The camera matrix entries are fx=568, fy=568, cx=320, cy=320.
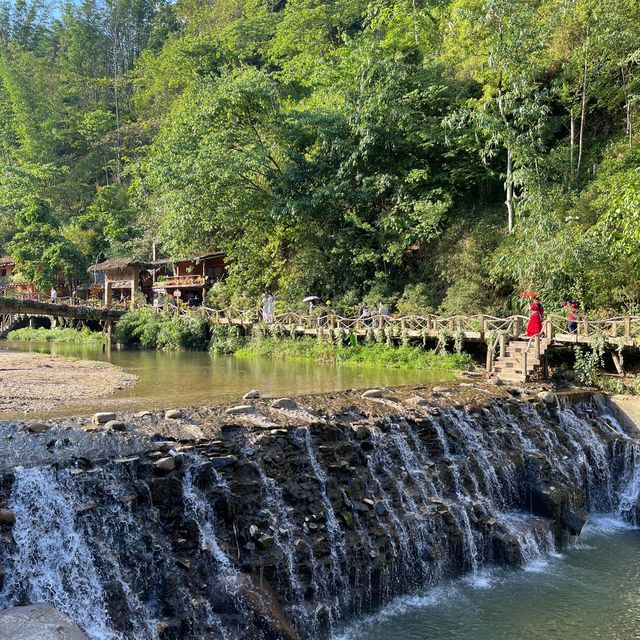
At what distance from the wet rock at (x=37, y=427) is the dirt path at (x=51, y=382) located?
7.38ft

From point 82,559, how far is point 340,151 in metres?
23.1

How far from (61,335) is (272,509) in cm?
3187

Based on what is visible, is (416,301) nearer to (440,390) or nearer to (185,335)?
(440,390)

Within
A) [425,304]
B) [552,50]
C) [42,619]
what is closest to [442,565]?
[42,619]

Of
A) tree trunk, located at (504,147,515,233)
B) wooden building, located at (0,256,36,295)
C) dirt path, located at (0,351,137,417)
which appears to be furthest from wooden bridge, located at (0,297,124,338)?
tree trunk, located at (504,147,515,233)

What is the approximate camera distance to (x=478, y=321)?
19641 millimetres

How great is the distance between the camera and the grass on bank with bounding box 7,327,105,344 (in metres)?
34.8

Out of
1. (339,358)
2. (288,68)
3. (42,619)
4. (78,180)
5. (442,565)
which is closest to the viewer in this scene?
(42,619)

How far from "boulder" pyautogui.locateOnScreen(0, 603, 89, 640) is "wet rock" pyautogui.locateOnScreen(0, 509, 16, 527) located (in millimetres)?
1291

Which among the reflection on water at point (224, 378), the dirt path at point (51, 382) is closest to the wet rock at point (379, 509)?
the reflection on water at point (224, 378)

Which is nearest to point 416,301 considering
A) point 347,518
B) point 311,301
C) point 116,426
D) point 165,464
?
point 311,301

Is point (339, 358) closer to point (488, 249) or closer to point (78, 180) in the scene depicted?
point (488, 249)

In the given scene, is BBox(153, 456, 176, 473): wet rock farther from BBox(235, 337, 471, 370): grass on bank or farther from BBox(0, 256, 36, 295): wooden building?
BBox(0, 256, 36, 295): wooden building

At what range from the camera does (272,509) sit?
28.9ft
